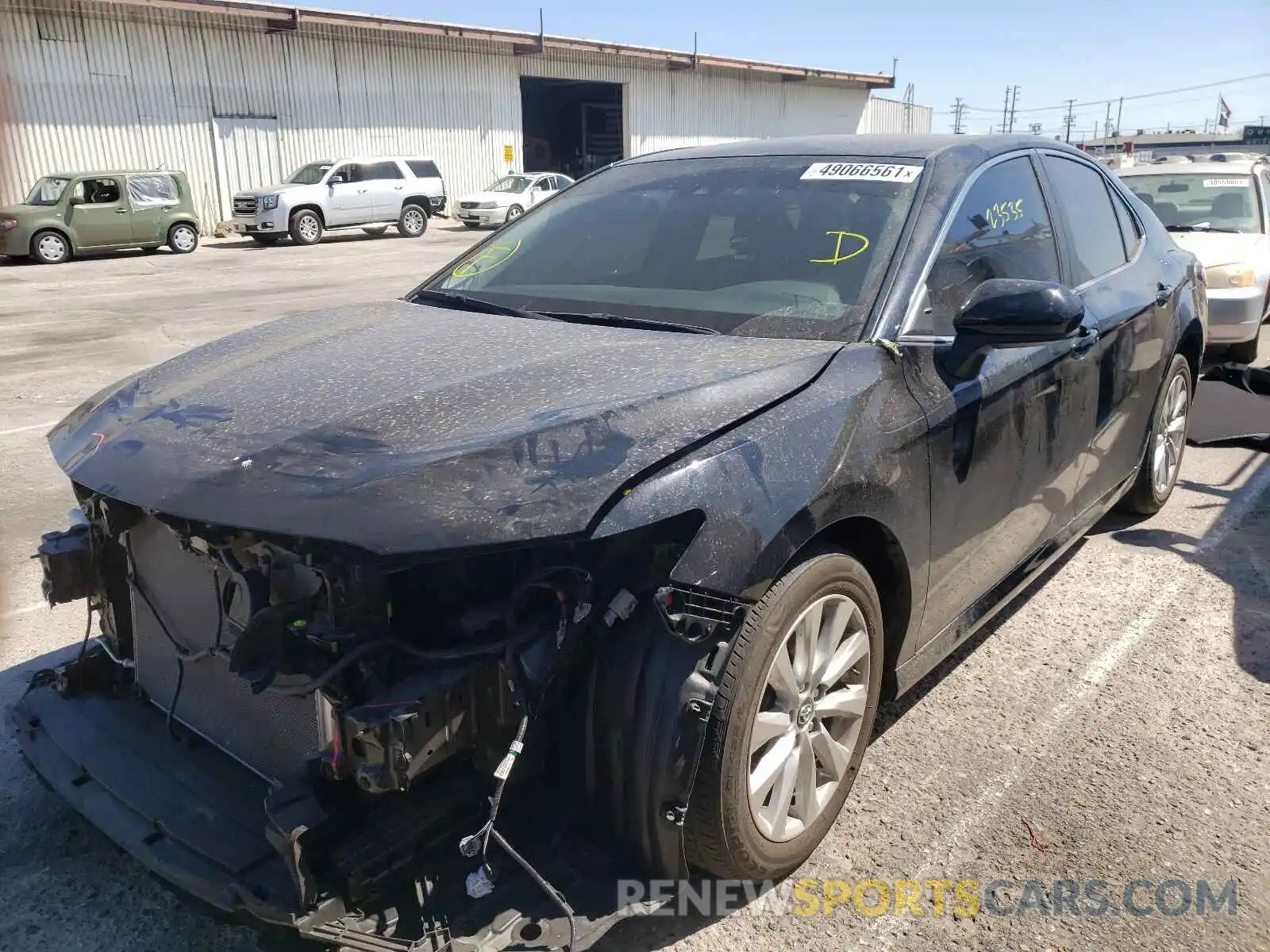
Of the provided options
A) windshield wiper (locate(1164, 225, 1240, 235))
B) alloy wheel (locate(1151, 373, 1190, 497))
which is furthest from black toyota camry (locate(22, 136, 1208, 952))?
windshield wiper (locate(1164, 225, 1240, 235))

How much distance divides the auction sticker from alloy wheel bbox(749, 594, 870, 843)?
4.71 ft

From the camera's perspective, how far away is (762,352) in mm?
2645

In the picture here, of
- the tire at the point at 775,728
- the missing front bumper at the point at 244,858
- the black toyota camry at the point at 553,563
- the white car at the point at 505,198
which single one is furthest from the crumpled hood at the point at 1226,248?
the white car at the point at 505,198

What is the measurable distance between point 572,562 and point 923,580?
3.78 ft

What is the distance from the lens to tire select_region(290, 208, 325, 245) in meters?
24.2

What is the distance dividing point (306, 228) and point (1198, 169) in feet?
65.7

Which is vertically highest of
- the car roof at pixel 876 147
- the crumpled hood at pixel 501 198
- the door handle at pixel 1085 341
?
the car roof at pixel 876 147

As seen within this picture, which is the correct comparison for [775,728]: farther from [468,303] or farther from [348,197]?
[348,197]

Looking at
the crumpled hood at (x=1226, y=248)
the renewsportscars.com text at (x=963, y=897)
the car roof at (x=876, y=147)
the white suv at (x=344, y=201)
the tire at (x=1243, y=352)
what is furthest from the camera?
the white suv at (x=344, y=201)

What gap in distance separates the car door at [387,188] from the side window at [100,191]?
631 centimetres

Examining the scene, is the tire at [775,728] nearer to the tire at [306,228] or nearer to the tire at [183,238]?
the tire at [183,238]

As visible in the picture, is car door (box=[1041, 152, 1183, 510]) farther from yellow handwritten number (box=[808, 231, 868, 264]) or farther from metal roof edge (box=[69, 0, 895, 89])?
metal roof edge (box=[69, 0, 895, 89])

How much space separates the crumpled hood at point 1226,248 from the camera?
26.9 feet

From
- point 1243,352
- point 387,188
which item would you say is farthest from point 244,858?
point 387,188
